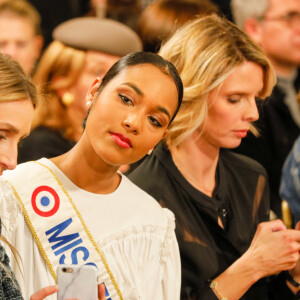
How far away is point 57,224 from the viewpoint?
194cm

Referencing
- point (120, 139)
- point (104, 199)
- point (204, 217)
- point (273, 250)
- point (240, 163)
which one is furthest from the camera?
point (240, 163)

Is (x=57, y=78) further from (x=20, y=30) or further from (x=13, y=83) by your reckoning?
(x=13, y=83)

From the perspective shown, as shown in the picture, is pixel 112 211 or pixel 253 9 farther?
pixel 253 9

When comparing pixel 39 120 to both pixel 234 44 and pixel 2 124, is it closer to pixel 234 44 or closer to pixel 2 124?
pixel 234 44

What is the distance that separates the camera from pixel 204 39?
241 centimetres

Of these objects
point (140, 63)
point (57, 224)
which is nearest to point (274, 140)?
point (140, 63)

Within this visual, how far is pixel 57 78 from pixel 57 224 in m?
1.58

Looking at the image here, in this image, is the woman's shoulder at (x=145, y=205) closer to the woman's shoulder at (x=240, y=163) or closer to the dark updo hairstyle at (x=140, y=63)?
the dark updo hairstyle at (x=140, y=63)

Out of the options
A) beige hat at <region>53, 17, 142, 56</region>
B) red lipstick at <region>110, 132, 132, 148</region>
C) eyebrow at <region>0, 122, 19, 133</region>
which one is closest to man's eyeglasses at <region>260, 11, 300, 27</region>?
beige hat at <region>53, 17, 142, 56</region>

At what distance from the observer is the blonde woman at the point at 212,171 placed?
7.64 ft

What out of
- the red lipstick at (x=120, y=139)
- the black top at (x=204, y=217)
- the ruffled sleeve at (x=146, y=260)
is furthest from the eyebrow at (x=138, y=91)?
the black top at (x=204, y=217)

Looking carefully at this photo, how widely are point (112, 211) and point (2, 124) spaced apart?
1.61 ft

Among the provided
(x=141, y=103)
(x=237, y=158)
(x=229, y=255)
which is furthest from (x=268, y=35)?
(x=141, y=103)

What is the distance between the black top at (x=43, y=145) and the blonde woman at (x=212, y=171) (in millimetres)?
833
